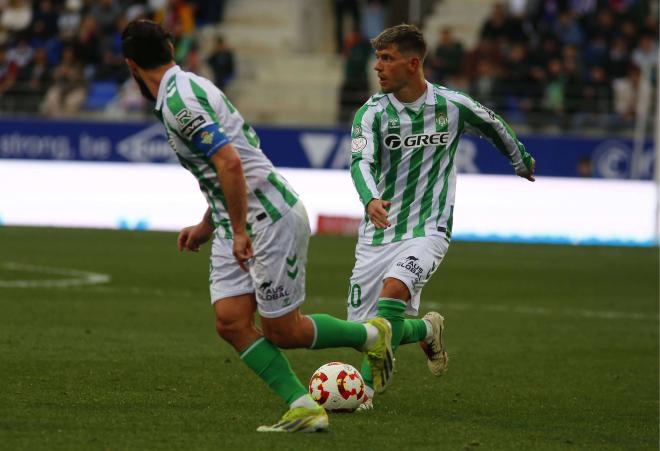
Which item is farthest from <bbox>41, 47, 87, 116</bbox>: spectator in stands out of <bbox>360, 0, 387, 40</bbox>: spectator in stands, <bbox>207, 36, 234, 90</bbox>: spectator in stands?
<bbox>360, 0, 387, 40</bbox>: spectator in stands

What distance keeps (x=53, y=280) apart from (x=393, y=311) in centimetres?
790

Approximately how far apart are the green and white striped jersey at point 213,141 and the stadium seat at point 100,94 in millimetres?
19638

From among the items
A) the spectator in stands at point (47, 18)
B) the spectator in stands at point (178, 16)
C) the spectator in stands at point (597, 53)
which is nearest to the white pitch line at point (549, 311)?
the spectator in stands at point (597, 53)

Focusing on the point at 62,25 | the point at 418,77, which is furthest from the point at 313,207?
the point at 418,77

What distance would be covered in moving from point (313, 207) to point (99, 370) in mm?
12776

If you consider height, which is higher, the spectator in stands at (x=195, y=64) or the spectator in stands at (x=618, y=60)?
the spectator in stands at (x=618, y=60)

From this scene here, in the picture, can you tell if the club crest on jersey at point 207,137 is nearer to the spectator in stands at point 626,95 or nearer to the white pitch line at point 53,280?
the white pitch line at point 53,280

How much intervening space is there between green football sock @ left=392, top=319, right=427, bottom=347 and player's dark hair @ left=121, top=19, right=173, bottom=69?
238 centimetres

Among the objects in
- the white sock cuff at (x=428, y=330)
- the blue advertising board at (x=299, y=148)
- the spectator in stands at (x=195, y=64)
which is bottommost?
the blue advertising board at (x=299, y=148)

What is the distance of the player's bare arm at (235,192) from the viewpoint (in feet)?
20.0

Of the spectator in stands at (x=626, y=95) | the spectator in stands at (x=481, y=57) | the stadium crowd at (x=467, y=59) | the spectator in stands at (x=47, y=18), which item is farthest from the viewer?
the spectator in stands at (x=47, y=18)

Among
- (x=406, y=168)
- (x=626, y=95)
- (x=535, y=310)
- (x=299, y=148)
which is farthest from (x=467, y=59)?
(x=406, y=168)

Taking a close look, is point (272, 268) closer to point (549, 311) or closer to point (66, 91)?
point (549, 311)

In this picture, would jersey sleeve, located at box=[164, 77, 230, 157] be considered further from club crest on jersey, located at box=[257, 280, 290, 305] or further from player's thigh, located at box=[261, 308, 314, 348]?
player's thigh, located at box=[261, 308, 314, 348]
